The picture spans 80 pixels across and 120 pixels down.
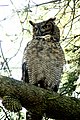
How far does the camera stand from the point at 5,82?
5.46ft

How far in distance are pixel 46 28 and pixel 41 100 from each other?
1686 millimetres

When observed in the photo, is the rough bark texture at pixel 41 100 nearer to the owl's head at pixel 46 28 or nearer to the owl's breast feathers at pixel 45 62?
the owl's breast feathers at pixel 45 62

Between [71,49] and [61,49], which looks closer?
[71,49]

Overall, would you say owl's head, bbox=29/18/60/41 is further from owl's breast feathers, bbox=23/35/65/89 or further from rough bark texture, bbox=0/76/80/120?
rough bark texture, bbox=0/76/80/120

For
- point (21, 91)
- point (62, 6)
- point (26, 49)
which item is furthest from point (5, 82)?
point (26, 49)

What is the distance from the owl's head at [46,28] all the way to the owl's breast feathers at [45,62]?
225mm

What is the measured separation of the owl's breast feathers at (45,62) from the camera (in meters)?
2.82

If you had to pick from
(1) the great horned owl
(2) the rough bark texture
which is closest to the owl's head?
(1) the great horned owl

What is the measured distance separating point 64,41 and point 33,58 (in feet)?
1.28

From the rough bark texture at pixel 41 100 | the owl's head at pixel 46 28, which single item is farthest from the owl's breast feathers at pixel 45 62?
the rough bark texture at pixel 41 100

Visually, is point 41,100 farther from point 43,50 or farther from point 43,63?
point 43,50

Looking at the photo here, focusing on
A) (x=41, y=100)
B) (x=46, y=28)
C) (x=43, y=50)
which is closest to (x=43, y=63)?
(x=43, y=50)

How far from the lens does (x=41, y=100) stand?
1.72 meters

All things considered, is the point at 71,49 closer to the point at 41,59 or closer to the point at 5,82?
the point at 41,59
